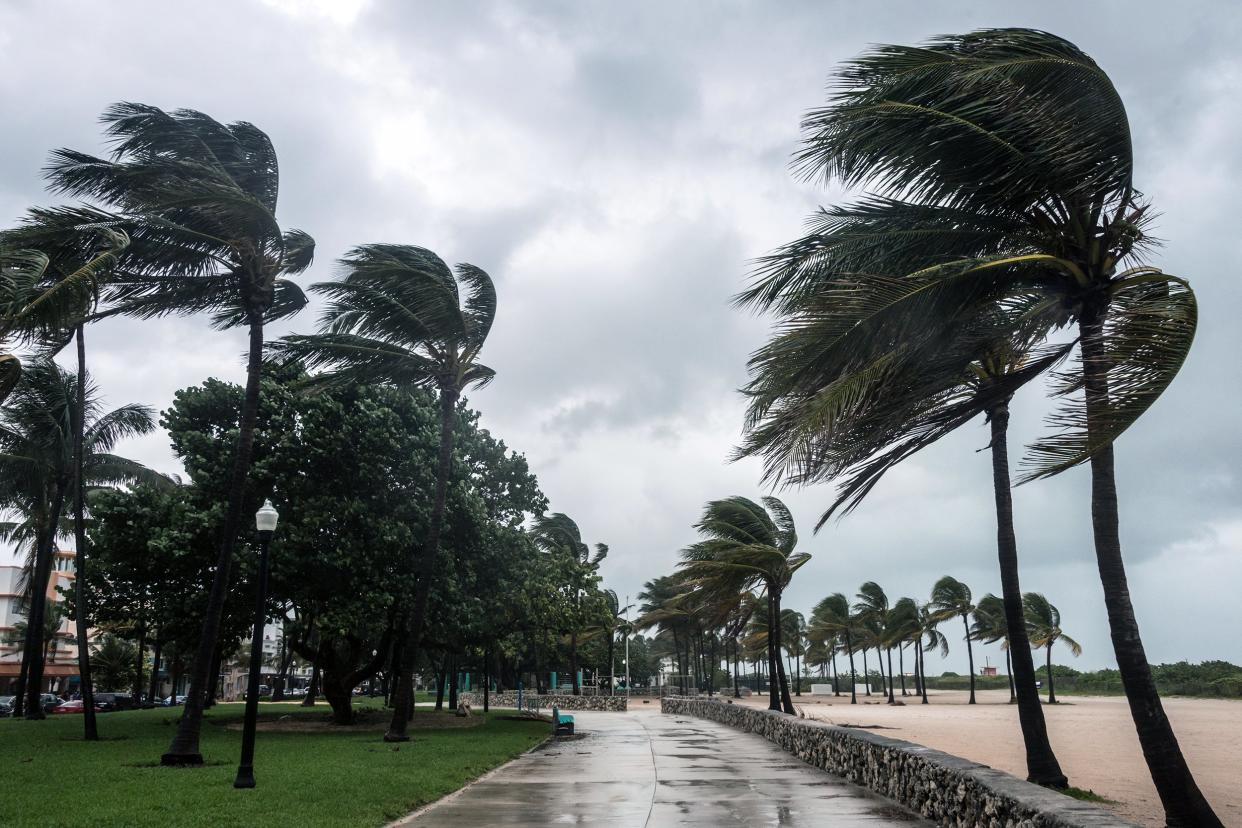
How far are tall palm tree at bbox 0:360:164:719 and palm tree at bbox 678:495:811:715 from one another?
19.2 meters

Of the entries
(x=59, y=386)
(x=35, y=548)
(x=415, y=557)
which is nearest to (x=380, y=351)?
(x=415, y=557)

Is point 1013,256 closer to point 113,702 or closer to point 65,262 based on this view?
point 65,262

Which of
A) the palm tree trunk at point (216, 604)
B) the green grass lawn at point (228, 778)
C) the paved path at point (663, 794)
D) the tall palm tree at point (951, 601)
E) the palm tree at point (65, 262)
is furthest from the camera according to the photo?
the tall palm tree at point (951, 601)

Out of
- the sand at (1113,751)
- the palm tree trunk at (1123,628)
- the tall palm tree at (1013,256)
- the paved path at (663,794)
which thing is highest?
the tall palm tree at (1013,256)

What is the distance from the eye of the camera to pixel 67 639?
80875mm

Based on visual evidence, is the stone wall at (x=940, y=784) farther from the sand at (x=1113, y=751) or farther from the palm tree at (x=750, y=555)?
the palm tree at (x=750, y=555)

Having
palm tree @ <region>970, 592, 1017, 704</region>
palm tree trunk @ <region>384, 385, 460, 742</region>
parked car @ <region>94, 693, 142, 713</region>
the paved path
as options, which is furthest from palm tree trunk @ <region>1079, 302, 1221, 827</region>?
palm tree @ <region>970, 592, 1017, 704</region>

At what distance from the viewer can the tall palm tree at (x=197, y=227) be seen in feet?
51.2

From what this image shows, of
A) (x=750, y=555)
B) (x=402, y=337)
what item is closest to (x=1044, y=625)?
(x=750, y=555)

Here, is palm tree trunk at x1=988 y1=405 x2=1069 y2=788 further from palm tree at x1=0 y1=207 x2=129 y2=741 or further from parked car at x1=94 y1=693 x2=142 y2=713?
parked car at x1=94 y1=693 x2=142 y2=713

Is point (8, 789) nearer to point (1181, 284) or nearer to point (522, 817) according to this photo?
point (522, 817)

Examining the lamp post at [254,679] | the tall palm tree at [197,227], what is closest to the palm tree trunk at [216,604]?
the tall palm tree at [197,227]

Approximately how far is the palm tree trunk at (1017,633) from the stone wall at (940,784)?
6.16ft

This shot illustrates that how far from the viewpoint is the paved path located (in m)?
10.5
